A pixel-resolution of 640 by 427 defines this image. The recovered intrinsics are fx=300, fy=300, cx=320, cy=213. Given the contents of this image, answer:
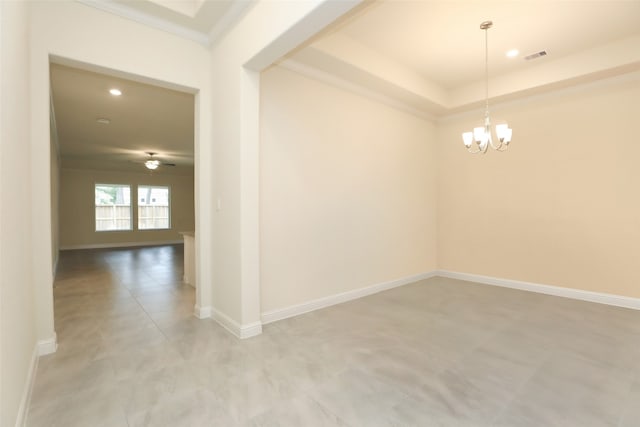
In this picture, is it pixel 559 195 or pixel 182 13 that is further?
pixel 559 195

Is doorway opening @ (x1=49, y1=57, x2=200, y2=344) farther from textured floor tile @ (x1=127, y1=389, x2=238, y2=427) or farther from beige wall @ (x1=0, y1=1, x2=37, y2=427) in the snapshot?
textured floor tile @ (x1=127, y1=389, x2=238, y2=427)

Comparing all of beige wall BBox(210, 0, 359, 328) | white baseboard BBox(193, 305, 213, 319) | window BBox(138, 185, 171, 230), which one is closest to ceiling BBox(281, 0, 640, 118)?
beige wall BBox(210, 0, 359, 328)

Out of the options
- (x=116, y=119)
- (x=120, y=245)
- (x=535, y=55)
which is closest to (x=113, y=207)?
(x=120, y=245)

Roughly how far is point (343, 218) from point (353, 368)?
6.46 feet

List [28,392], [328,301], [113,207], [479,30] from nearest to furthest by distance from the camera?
[28,392] → [479,30] → [328,301] → [113,207]

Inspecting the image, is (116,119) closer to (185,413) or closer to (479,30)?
(185,413)

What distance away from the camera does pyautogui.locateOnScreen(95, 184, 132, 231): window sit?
1002 cm

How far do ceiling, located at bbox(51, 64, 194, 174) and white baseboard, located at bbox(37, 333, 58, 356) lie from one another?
2567 millimetres

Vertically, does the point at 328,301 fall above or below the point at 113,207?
below

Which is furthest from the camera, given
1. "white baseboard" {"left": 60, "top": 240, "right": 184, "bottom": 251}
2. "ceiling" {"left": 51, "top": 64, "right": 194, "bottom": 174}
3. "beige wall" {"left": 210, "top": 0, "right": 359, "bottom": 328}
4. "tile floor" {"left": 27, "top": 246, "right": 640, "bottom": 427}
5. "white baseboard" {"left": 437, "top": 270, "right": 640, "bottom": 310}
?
"white baseboard" {"left": 60, "top": 240, "right": 184, "bottom": 251}

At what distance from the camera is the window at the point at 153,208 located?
10773 millimetres

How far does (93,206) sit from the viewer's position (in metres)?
9.82

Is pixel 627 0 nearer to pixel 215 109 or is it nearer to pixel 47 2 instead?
pixel 215 109

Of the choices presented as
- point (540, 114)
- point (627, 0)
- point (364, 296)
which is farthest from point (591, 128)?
point (364, 296)
